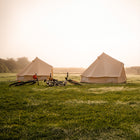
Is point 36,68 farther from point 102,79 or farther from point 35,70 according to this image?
point 102,79

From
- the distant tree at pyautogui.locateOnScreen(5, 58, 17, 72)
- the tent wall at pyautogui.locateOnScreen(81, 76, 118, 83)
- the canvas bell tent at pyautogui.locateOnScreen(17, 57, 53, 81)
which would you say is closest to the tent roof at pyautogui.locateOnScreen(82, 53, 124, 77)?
the tent wall at pyautogui.locateOnScreen(81, 76, 118, 83)

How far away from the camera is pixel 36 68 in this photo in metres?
15.5

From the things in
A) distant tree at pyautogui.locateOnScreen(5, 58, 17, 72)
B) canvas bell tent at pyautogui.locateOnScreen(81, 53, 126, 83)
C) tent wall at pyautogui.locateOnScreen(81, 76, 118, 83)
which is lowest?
tent wall at pyautogui.locateOnScreen(81, 76, 118, 83)

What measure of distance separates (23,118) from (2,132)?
71 cm

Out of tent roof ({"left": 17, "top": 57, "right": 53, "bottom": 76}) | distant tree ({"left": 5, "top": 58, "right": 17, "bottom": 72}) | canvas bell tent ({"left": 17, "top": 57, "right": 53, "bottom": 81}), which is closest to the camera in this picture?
canvas bell tent ({"left": 17, "top": 57, "right": 53, "bottom": 81})

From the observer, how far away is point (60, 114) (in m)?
3.40

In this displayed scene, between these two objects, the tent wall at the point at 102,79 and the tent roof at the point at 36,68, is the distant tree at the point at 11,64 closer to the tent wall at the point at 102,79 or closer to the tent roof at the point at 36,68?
the tent roof at the point at 36,68

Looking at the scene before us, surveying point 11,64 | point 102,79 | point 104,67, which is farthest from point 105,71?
point 11,64

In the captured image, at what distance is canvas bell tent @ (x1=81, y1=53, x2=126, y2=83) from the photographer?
1236 centimetres

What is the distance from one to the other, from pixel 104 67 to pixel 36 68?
25.6 feet

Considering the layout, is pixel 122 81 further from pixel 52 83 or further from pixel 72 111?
pixel 72 111

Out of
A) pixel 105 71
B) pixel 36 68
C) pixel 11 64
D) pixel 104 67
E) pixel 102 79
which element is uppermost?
pixel 11 64

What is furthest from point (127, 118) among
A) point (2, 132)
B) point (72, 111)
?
point (2, 132)

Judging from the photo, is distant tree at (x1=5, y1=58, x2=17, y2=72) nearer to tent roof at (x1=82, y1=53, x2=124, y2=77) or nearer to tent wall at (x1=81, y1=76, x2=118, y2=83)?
tent roof at (x1=82, y1=53, x2=124, y2=77)
